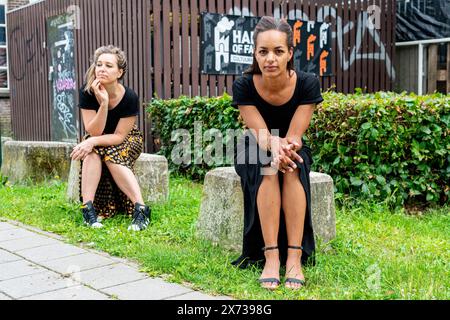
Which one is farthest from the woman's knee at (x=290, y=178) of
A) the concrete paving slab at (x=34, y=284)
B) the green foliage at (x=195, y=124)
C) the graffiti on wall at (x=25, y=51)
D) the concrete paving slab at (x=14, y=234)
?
the graffiti on wall at (x=25, y=51)

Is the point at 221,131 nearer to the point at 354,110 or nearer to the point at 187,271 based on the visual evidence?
the point at 354,110

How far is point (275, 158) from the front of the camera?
3.42m

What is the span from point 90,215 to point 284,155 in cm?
206

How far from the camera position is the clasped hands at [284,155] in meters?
3.40

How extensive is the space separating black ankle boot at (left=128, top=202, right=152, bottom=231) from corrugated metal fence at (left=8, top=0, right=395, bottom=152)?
3995 mm

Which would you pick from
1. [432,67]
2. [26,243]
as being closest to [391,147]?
[26,243]

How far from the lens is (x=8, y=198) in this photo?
20.6ft

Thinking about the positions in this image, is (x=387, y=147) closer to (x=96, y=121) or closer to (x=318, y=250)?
(x=318, y=250)

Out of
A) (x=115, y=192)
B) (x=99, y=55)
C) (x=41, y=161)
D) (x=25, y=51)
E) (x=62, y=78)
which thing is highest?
(x=25, y=51)

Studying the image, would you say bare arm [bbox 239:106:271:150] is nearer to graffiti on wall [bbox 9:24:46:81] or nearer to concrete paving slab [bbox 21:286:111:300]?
concrete paving slab [bbox 21:286:111:300]

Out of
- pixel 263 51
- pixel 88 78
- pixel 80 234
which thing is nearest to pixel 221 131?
pixel 88 78

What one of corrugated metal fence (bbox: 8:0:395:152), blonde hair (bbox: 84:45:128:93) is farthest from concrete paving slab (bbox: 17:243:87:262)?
corrugated metal fence (bbox: 8:0:395:152)

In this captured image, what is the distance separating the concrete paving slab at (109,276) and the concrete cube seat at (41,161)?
3.70 m

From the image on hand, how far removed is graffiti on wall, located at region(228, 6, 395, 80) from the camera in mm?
10289
